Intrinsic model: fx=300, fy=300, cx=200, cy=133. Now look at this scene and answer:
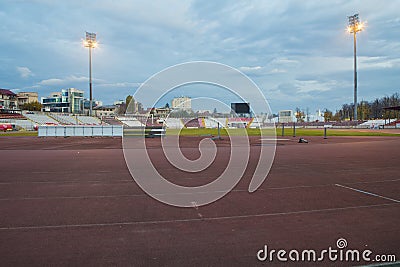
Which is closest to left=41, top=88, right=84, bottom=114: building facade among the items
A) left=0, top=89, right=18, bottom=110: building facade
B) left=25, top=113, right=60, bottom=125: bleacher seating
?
left=0, top=89, right=18, bottom=110: building facade

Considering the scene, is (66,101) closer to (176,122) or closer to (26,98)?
(26,98)

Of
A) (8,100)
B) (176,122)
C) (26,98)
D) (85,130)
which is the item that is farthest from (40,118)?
(26,98)

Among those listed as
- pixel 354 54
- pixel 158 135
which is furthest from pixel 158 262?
pixel 354 54

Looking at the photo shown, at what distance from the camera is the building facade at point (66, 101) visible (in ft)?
428

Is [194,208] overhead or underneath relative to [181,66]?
underneath

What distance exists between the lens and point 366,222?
4.63m

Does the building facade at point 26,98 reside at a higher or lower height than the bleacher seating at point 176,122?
higher

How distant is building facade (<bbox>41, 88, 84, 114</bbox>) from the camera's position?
428 feet

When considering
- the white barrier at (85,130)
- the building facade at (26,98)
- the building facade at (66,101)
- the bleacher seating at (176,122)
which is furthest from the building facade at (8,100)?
the bleacher seating at (176,122)

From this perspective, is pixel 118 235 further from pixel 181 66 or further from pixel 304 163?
pixel 304 163

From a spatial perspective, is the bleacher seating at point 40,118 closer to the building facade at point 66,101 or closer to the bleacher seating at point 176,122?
the bleacher seating at point 176,122

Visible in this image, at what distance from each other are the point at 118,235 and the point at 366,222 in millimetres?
3729

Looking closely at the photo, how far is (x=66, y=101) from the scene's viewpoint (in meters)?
134

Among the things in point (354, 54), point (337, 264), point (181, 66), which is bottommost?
point (337, 264)
